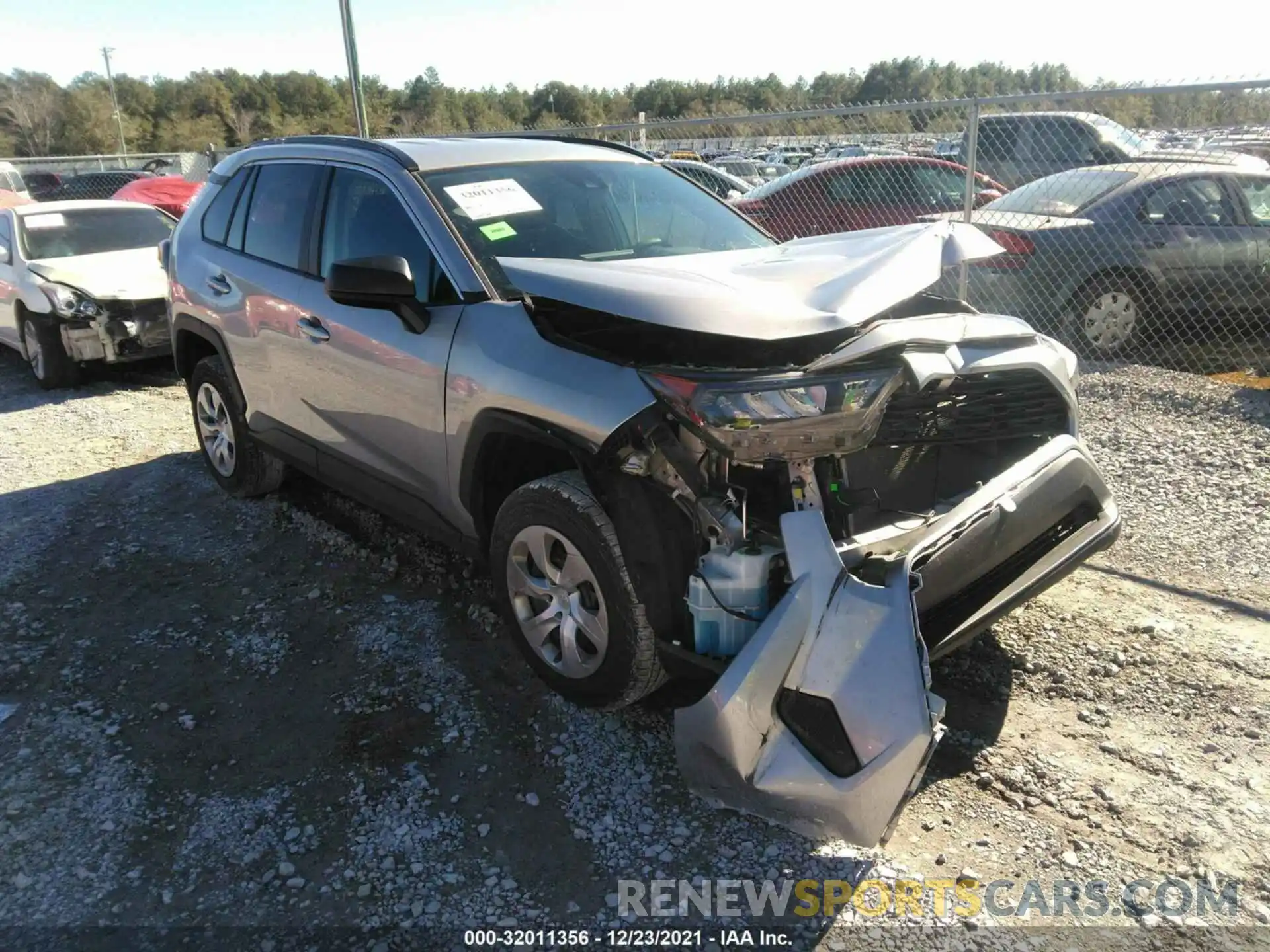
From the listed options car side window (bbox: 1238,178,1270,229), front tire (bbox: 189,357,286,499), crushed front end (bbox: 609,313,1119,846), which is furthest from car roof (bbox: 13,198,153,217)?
car side window (bbox: 1238,178,1270,229)

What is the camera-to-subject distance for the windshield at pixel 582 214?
357 centimetres

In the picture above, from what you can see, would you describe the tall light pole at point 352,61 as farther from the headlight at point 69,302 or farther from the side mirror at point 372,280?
the side mirror at point 372,280

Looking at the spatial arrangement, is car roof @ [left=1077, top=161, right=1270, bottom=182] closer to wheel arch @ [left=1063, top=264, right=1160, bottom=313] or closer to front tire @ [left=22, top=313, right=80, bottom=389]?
wheel arch @ [left=1063, top=264, right=1160, bottom=313]

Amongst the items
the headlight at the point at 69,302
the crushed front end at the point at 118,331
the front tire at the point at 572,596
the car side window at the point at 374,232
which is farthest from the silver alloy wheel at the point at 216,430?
the headlight at the point at 69,302

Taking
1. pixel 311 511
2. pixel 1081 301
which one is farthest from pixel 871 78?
pixel 311 511

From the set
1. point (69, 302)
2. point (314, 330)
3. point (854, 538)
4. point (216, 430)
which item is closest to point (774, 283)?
point (854, 538)

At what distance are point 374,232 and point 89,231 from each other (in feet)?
23.2

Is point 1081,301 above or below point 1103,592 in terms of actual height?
above

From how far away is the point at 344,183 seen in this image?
4074 millimetres

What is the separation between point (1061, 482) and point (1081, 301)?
5.60 meters

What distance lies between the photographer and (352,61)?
9.36 m

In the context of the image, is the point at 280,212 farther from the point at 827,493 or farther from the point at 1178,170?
the point at 1178,170

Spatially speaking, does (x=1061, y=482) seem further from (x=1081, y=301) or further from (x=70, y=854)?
(x=1081, y=301)

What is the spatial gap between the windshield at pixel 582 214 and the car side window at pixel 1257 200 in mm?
5742
